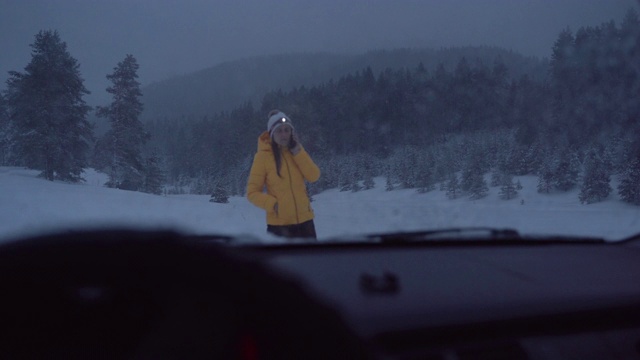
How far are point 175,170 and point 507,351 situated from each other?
1873cm

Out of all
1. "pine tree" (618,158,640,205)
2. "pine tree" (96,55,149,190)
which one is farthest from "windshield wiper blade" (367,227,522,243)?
"pine tree" (96,55,149,190)

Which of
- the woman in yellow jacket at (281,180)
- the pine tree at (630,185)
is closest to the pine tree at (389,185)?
the pine tree at (630,185)

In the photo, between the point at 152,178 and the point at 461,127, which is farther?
the point at 461,127

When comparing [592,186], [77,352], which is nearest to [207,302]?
[77,352]

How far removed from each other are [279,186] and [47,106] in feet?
27.0

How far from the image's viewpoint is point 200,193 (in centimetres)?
1730

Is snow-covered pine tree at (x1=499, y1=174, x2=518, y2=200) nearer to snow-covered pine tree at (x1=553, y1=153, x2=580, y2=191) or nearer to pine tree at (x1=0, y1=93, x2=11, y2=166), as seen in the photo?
snow-covered pine tree at (x1=553, y1=153, x2=580, y2=191)

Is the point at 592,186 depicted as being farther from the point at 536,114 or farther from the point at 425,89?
the point at 425,89

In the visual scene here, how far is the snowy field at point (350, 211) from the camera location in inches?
211

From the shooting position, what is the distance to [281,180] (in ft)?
16.3

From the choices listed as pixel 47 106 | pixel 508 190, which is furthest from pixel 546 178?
pixel 47 106

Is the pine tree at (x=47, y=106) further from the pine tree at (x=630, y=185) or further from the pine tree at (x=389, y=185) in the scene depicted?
the pine tree at (x=630, y=185)

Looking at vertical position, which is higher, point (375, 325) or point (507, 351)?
point (375, 325)

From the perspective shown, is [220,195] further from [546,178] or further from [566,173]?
[566,173]
